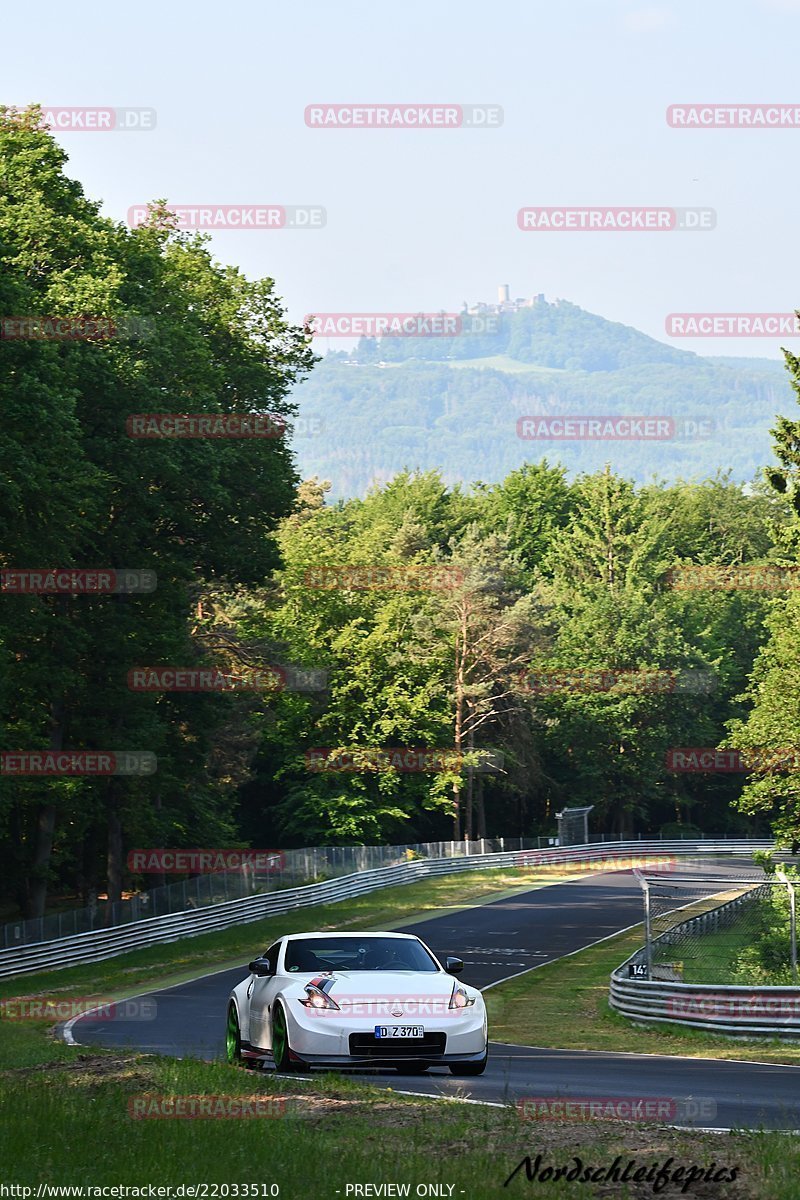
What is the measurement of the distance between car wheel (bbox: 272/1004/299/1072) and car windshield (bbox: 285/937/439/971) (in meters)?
0.75

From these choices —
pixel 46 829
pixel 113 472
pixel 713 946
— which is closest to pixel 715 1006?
pixel 713 946

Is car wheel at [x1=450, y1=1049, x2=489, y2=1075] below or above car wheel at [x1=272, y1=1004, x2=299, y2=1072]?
above

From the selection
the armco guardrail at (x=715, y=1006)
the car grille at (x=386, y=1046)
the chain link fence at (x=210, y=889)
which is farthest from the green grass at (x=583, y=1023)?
the chain link fence at (x=210, y=889)

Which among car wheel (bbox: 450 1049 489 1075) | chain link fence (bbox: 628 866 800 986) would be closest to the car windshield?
car wheel (bbox: 450 1049 489 1075)

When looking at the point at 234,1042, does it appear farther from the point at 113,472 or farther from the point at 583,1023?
the point at 113,472

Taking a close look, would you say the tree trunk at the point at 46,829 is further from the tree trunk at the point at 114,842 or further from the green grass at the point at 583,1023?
the green grass at the point at 583,1023

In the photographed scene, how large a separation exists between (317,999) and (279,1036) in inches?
22.5

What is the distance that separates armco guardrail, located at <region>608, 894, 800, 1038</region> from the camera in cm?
2153

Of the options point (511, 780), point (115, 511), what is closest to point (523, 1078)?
point (115, 511)

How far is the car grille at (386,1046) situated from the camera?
14.5m

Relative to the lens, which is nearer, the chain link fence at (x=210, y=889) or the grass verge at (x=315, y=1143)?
the grass verge at (x=315, y=1143)

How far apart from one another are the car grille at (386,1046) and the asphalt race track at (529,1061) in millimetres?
319

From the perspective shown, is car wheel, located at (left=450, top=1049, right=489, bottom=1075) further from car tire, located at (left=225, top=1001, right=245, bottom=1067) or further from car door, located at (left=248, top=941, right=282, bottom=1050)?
car tire, located at (left=225, top=1001, right=245, bottom=1067)

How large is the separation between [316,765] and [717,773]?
35.3 meters
